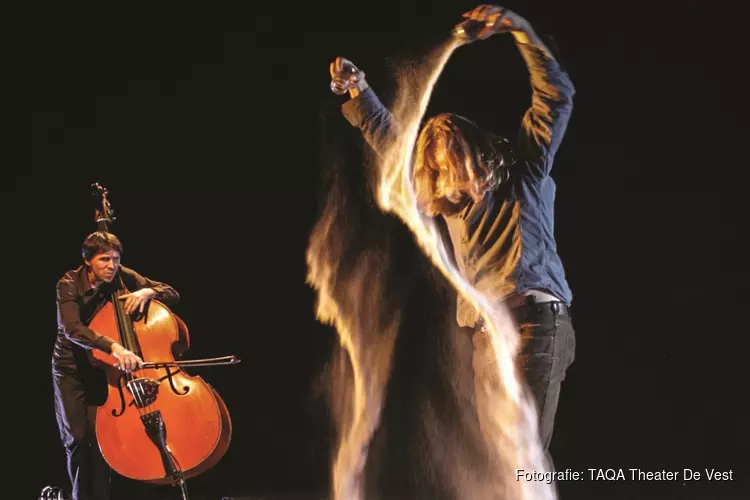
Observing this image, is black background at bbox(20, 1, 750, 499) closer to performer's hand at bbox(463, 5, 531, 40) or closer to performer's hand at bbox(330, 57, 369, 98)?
performer's hand at bbox(330, 57, 369, 98)

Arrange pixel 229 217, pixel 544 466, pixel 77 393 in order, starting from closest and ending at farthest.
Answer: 1. pixel 544 466
2. pixel 77 393
3. pixel 229 217

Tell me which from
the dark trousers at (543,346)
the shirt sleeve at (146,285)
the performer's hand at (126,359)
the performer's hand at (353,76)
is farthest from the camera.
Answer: the shirt sleeve at (146,285)

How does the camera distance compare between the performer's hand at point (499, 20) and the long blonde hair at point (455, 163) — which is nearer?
the performer's hand at point (499, 20)

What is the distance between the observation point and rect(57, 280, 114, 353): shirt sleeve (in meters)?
3.36

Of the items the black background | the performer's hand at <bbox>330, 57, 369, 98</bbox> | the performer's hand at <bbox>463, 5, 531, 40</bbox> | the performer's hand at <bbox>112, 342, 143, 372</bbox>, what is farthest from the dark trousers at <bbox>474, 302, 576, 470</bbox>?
the performer's hand at <bbox>112, 342, 143, 372</bbox>

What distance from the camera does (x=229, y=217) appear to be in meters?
4.36

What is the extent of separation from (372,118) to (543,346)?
3.38ft

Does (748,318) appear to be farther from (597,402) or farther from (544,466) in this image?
(544,466)

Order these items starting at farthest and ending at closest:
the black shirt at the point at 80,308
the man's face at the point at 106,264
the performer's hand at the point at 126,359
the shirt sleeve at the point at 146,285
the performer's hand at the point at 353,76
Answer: the shirt sleeve at the point at 146,285 < the man's face at the point at 106,264 < the black shirt at the point at 80,308 < the performer's hand at the point at 126,359 < the performer's hand at the point at 353,76

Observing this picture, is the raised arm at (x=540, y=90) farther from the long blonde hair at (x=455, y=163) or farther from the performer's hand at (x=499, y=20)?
the long blonde hair at (x=455, y=163)

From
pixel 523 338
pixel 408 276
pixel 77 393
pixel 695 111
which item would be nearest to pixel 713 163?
pixel 695 111

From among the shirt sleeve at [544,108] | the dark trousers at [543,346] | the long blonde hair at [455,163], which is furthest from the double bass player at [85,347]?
the shirt sleeve at [544,108]

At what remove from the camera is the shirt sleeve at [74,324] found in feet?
11.0

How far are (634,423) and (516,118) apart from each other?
1444mm
